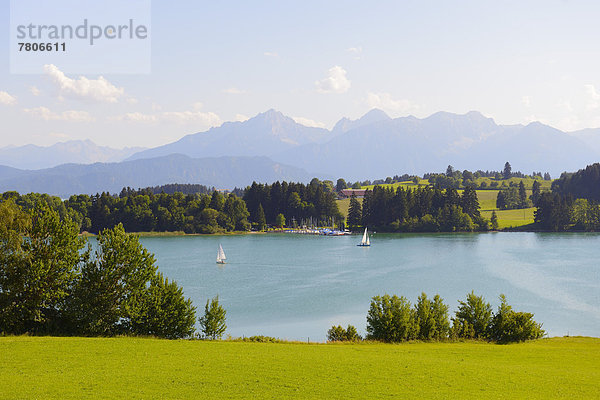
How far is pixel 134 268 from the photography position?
1479 inches

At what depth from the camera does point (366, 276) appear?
85.8 meters

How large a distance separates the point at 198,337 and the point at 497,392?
78.8 ft

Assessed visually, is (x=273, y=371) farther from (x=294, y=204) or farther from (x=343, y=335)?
(x=294, y=204)

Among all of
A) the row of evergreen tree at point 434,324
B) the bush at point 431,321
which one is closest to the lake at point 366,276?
the row of evergreen tree at point 434,324

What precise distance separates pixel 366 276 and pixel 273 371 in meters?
61.3

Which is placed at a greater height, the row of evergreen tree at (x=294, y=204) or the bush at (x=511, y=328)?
the row of evergreen tree at (x=294, y=204)

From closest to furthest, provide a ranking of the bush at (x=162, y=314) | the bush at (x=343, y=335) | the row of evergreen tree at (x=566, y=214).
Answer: the bush at (x=162, y=314)
the bush at (x=343, y=335)
the row of evergreen tree at (x=566, y=214)

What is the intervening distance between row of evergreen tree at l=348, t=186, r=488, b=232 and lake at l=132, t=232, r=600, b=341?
53.0 feet

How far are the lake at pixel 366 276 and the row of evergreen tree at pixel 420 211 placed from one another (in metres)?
16.2

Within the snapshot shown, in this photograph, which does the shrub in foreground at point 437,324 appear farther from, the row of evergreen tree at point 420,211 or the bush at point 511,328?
the row of evergreen tree at point 420,211

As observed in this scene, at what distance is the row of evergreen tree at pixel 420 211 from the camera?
161 metres

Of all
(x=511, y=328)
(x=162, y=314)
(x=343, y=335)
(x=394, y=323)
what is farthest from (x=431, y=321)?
(x=162, y=314)

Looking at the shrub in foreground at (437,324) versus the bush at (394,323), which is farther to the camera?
the shrub in foreground at (437,324)

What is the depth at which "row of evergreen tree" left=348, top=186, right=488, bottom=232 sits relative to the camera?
161 m
